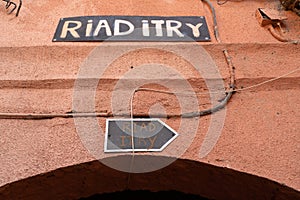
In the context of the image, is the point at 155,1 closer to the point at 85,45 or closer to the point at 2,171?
the point at 85,45

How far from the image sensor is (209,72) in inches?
60.7

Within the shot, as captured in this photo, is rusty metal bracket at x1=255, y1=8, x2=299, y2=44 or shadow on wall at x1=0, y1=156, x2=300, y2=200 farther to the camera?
rusty metal bracket at x1=255, y1=8, x2=299, y2=44

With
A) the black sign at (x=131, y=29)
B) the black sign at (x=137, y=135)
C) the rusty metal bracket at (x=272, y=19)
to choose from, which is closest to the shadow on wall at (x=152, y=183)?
the black sign at (x=137, y=135)

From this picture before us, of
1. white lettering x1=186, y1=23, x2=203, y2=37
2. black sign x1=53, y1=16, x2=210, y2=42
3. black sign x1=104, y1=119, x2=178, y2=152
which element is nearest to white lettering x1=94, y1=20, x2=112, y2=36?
black sign x1=53, y1=16, x2=210, y2=42

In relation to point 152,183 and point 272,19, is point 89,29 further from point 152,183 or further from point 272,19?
point 272,19

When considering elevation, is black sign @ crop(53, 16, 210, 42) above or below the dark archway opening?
above

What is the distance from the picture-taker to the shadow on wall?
125 centimetres

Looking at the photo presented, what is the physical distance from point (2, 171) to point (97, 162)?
31 cm

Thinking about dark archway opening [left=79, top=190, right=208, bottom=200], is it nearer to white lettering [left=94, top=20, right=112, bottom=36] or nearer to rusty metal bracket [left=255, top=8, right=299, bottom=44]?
white lettering [left=94, top=20, right=112, bottom=36]

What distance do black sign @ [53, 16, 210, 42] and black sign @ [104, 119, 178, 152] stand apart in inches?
18.7

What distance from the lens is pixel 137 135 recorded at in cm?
131

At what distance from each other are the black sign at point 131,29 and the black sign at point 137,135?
1.56ft

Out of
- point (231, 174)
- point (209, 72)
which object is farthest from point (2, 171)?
point (209, 72)

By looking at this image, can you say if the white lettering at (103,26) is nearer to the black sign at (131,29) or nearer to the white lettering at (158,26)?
the black sign at (131,29)
